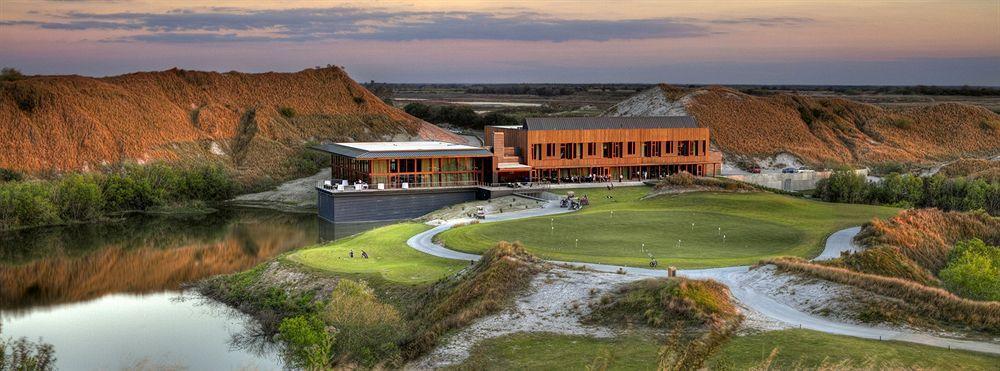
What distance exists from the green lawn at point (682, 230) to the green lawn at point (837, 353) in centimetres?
1392

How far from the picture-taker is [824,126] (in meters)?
135

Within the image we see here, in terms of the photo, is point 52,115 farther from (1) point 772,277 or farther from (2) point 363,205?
(1) point 772,277

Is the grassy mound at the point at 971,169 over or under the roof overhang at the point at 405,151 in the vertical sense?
under

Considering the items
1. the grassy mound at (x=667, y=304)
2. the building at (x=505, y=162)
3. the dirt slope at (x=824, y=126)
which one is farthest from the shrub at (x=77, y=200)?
the dirt slope at (x=824, y=126)

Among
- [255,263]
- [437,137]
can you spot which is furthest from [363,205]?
[437,137]

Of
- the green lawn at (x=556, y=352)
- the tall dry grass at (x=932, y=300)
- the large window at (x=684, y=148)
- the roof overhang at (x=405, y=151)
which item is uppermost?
the roof overhang at (x=405, y=151)

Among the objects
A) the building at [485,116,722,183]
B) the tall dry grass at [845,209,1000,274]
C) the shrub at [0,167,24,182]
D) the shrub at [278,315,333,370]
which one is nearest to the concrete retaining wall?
the building at [485,116,722,183]

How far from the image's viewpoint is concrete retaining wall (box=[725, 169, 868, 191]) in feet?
320

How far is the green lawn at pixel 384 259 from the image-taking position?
49.2 metres

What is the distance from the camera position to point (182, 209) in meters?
91.7

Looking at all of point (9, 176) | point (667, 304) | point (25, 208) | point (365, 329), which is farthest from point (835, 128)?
point (365, 329)

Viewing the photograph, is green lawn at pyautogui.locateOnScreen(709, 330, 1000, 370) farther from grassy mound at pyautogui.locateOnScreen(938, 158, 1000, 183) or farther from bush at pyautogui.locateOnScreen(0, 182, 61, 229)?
grassy mound at pyautogui.locateOnScreen(938, 158, 1000, 183)

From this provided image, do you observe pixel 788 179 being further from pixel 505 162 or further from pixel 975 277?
pixel 975 277

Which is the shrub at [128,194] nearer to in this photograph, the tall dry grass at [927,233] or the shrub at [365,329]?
the shrub at [365,329]
